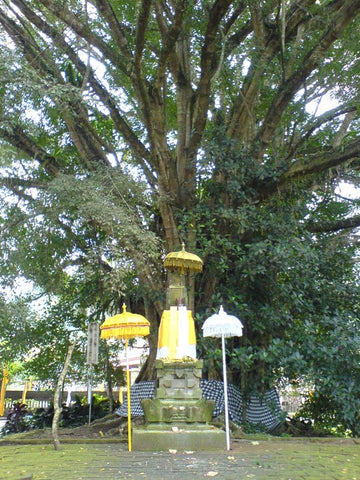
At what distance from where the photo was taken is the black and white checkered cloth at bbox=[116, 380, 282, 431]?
24.8 feet

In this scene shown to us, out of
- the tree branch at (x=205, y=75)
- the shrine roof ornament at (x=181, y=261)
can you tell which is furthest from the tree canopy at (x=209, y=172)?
the shrine roof ornament at (x=181, y=261)

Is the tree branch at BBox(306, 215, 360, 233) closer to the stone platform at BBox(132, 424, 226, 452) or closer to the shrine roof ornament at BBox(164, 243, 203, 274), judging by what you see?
the shrine roof ornament at BBox(164, 243, 203, 274)

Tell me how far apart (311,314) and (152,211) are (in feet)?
11.6

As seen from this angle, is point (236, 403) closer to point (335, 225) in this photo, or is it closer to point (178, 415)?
point (178, 415)

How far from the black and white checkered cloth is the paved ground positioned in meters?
1.57

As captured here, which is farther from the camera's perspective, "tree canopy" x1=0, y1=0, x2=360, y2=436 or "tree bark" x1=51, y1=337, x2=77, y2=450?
"tree canopy" x1=0, y1=0, x2=360, y2=436

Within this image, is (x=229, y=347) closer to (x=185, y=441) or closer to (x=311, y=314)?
(x=311, y=314)

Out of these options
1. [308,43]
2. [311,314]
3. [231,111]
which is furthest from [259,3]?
[311,314]

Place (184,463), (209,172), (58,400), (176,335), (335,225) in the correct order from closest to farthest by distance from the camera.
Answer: (184,463) → (58,400) → (176,335) → (209,172) → (335,225)

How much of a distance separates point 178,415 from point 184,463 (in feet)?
3.70

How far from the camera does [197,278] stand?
8727 mm

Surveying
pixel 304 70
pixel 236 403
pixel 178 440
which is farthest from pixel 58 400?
pixel 304 70

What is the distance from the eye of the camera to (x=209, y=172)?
342 inches

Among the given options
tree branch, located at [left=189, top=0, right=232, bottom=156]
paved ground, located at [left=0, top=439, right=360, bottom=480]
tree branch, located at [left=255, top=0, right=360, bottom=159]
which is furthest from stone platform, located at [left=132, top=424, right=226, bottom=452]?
tree branch, located at [left=255, top=0, right=360, bottom=159]
